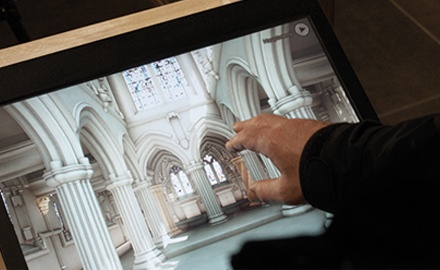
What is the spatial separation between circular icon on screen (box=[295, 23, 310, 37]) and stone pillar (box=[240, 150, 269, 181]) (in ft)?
1.29

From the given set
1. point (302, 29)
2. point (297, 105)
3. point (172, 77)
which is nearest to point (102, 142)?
point (172, 77)

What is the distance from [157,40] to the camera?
41.4 inches

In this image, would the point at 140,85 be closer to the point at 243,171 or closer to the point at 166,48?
the point at 166,48

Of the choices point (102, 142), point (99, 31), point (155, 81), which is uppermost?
point (99, 31)

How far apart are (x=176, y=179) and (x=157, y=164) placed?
2.2 inches

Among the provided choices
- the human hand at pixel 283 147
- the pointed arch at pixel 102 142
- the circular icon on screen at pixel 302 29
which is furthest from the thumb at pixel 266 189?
the circular icon on screen at pixel 302 29

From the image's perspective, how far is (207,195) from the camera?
103cm

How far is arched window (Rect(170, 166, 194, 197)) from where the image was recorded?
983 mm

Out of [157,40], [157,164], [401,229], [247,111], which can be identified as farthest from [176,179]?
[401,229]

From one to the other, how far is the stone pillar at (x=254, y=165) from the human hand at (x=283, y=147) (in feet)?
0.34

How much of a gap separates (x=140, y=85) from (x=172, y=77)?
81 millimetres

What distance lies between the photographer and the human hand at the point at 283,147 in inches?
26.1

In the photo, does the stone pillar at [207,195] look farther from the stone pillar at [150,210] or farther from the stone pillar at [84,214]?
the stone pillar at [84,214]

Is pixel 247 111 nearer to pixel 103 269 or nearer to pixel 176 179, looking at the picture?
pixel 176 179
